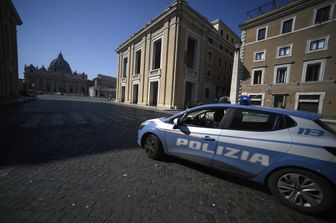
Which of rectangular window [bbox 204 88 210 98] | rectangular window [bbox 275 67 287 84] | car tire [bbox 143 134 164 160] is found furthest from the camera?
rectangular window [bbox 204 88 210 98]

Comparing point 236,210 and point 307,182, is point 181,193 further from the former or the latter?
point 307,182

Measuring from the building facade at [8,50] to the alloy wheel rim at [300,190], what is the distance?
28.4 metres

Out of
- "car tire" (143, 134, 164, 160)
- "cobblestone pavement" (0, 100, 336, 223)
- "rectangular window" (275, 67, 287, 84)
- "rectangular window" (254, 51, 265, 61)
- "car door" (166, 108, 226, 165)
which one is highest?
"rectangular window" (254, 51, 265, 61)

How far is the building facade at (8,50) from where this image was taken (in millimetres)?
19031

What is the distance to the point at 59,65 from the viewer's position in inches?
4488

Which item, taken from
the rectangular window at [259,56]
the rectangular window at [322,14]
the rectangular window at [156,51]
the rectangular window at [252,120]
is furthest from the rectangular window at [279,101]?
the rectangular window at [252,120]

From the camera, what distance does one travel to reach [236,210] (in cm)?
225

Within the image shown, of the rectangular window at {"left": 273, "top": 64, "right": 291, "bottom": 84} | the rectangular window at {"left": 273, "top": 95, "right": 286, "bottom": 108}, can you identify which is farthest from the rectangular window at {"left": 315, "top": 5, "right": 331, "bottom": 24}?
the rectangular window at {"left": 273, "top": 95, "right": 286, "bottom": 108}

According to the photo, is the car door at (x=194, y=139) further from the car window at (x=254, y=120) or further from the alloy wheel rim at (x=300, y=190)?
the alloy wheel rim at (x=300, y=190)

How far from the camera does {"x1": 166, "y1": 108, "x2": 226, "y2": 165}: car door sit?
116 inches

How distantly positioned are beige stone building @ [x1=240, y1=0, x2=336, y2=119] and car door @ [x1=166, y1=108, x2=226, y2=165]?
2044 cm

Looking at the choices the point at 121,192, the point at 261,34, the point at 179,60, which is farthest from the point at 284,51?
the point at 121,192

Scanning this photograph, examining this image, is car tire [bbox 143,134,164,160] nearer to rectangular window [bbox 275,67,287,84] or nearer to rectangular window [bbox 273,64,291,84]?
rectangular window [bbox 273,64,291,84]

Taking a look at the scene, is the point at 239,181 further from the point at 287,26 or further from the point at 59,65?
the point at 59,65
